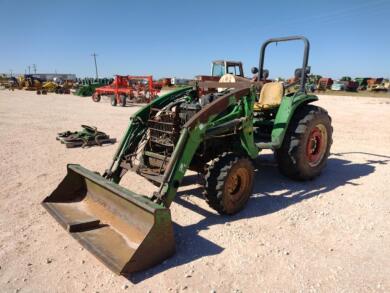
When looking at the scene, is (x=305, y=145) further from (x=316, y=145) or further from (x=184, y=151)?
(x=184, y=151)

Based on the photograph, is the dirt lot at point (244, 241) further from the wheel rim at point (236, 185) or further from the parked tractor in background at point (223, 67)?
the parked tractor in background at point (223, 67)

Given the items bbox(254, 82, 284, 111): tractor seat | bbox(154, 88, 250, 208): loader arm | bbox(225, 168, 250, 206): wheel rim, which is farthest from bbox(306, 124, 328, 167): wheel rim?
bbox(154, 88, 250, 208): loader arm

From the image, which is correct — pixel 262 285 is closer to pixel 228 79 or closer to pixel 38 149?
pixel 228 79

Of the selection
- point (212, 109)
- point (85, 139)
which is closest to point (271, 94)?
point (212, 109)

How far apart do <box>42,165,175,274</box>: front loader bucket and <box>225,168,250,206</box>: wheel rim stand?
3.66ft

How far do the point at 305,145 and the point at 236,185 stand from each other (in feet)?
5.15

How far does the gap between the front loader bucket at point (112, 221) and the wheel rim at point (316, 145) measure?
10.4 ft

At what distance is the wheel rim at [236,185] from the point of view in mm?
3939

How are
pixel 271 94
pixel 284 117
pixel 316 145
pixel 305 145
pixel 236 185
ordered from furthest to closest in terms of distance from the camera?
pixel 271 94 → pixel 316 145 → pixel 305 145 → pixel 284 117 → pixel 236 185

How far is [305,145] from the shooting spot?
5.04 meters

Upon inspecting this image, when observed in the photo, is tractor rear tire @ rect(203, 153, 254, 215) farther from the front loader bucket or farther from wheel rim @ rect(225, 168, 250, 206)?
the front loader bucket

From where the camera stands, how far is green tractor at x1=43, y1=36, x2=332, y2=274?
3115mm

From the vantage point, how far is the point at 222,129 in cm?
406

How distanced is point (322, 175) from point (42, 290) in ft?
15.5
